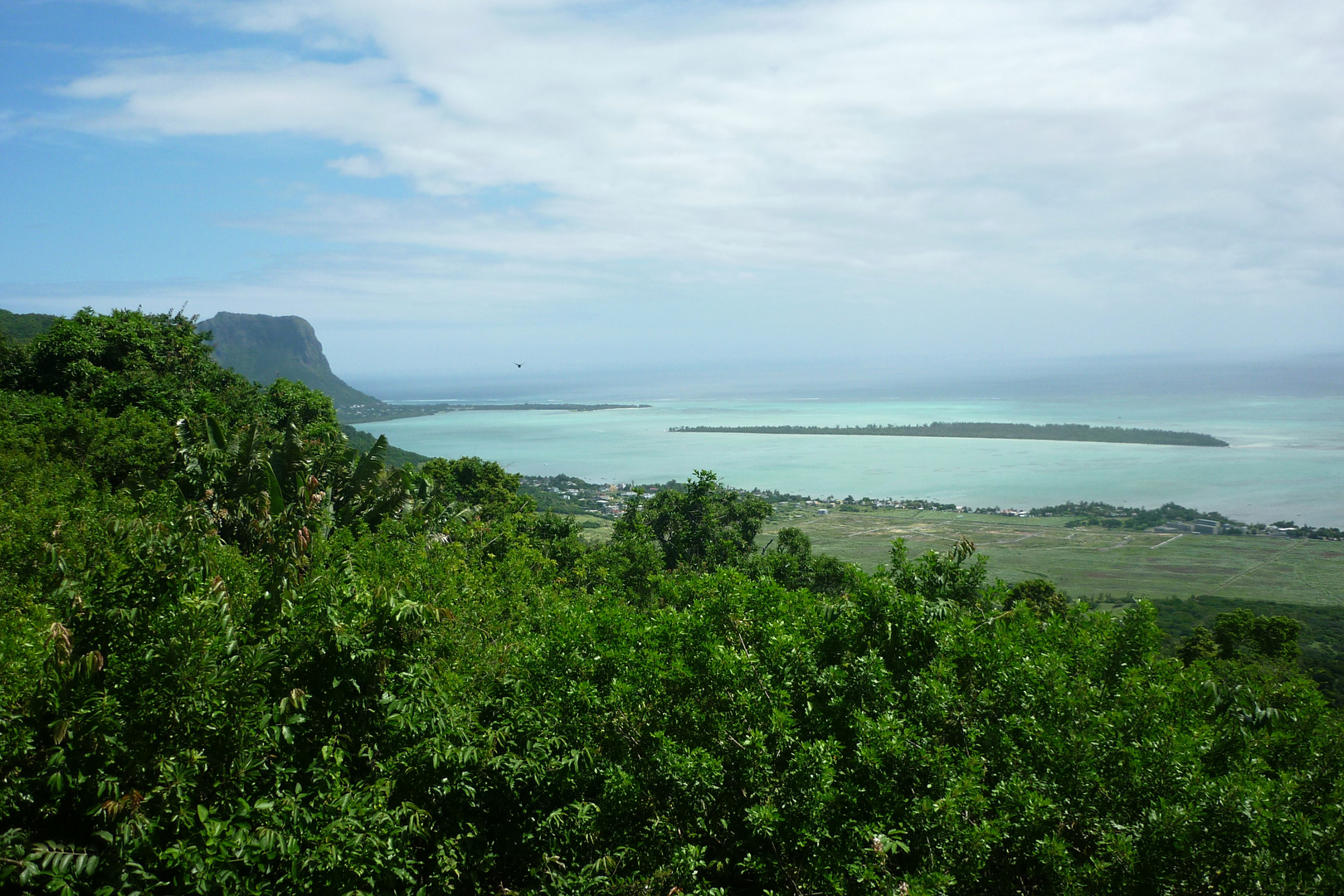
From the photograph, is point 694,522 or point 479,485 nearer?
point 694,522

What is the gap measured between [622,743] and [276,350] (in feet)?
361

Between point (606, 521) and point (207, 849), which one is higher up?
point (207, 849)

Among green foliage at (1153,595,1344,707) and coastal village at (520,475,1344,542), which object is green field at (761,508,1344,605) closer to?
coastal village at (520,475,1344,542)

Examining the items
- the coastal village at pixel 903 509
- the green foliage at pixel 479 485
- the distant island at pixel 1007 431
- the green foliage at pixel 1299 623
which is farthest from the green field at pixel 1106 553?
the distant island at pixel 1007 431

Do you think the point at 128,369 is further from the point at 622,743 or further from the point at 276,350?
the point at 276,350

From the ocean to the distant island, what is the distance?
71.0 inches

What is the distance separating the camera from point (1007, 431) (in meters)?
73.4

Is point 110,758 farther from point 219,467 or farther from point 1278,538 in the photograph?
point 1278,538

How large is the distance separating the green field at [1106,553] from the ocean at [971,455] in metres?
6.02

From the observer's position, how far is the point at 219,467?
34.5 feet

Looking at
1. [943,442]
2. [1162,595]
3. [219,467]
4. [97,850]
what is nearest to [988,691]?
[97,850]

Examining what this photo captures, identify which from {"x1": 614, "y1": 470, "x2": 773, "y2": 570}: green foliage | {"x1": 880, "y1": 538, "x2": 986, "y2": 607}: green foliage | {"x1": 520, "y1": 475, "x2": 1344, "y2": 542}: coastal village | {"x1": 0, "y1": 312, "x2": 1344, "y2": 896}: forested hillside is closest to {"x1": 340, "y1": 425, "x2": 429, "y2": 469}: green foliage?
{"x1": 520, "y1": 475, "x2": 1344, "y2": 542}: coastal village

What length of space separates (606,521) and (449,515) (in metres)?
21.9

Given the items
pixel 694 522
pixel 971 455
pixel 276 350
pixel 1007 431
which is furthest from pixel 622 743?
pixel 276 350
